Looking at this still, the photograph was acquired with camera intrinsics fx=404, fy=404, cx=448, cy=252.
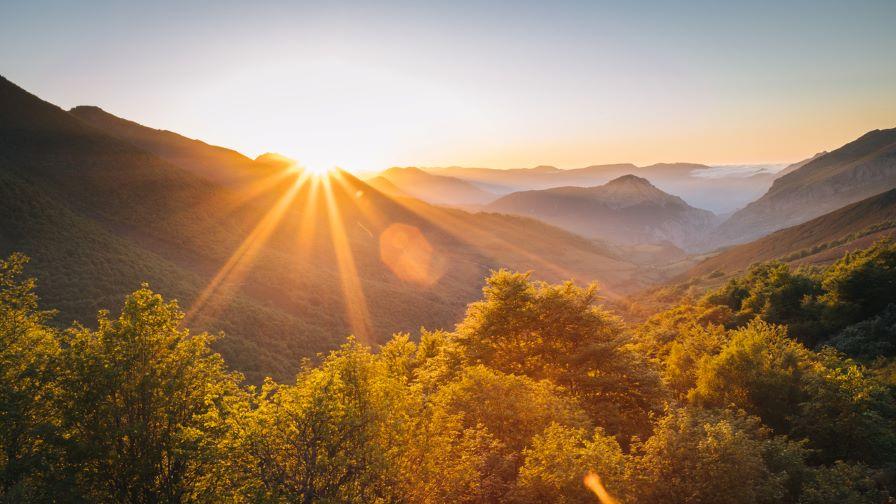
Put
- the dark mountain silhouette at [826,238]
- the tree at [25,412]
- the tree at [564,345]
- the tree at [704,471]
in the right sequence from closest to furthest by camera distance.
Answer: the tree at [704,471]
the tree at [25,412]
the tree at [564,345]
the dark mountain silhouette at [826,238]

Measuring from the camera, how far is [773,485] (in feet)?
42.5

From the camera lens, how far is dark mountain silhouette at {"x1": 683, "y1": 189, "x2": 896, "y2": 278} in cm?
7525

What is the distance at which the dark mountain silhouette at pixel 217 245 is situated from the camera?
5253 centimetres

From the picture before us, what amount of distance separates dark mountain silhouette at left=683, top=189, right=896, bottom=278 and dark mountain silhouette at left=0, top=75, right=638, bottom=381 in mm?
38462

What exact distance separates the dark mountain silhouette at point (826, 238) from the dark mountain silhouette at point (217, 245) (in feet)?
126

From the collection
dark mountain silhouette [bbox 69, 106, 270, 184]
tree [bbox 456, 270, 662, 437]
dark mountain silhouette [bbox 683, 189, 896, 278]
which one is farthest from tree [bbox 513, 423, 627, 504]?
dark mountain silhouette [bbox 69, 106, 270, 184]

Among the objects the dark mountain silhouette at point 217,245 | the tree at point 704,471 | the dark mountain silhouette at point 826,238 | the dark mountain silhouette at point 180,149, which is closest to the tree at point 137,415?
the tree at point 704,471

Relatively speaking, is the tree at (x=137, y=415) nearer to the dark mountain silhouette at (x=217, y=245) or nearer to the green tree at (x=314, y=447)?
the green tree at (x=314, y=447)

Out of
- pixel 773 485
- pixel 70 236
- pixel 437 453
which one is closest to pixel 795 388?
pixel 773 485

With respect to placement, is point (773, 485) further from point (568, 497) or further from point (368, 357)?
point (368, 357)

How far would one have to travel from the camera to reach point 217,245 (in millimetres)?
80062

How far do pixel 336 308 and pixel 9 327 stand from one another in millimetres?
57921

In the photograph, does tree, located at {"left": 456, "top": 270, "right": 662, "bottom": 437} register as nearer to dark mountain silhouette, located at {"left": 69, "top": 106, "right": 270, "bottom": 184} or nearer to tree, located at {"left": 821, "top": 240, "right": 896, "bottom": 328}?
tree, located at {"left": 821, "top": 240, "right": 896, "bottom": 328}

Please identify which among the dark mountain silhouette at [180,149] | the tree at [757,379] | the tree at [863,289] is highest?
the dark mountain silhouette at [180,149]
